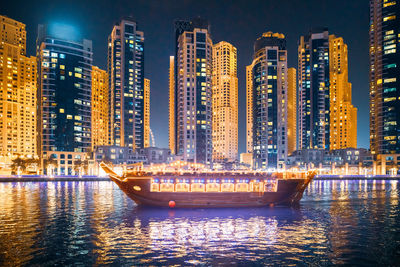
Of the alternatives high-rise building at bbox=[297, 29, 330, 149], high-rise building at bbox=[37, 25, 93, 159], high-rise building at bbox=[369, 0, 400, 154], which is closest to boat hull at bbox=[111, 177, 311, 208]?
high-rise building at bbox=[37, 25, 93, 159]

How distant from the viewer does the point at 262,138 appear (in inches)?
6693

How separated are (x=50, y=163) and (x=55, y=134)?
56.1 feet

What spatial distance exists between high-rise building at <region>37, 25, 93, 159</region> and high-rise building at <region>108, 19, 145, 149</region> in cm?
1738

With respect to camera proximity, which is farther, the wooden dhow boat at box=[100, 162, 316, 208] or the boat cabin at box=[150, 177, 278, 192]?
the boat cabin at box=[150, 177, 278, 192]

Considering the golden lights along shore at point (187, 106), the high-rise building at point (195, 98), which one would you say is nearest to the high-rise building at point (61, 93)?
the golden lights along shore at point (187, 106)

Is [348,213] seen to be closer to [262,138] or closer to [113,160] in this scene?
[113,160]

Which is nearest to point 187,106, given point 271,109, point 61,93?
point 271,109

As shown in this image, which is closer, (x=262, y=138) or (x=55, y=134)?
(x=55, y=134)

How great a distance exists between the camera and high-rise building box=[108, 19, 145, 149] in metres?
160

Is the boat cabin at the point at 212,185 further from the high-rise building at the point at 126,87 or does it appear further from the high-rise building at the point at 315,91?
the high-rise building at the point at 315,91

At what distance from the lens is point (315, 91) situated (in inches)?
7298

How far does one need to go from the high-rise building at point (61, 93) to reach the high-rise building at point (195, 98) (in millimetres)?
47696

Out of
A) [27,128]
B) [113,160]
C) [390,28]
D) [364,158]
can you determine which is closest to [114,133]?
[113,160]

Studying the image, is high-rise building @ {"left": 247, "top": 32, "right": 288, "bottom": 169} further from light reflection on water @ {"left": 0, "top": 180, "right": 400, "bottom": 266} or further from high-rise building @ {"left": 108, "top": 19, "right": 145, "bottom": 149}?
light reflection on water @ {"left": 0, "top": 180, "right": 400, "bottom": 266}
